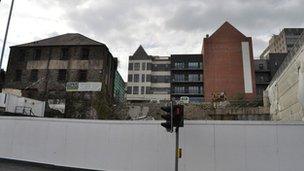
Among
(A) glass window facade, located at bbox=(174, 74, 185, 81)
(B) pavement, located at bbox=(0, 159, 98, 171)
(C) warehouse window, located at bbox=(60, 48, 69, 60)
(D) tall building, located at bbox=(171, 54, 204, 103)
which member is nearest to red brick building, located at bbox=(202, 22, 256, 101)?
(D) tall building, located at bbox=(171, 54, 204, 103)

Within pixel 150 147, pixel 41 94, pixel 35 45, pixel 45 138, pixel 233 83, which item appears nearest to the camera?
pixel 150 147

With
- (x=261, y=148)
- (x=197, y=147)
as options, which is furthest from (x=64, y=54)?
(x=261, y=148)

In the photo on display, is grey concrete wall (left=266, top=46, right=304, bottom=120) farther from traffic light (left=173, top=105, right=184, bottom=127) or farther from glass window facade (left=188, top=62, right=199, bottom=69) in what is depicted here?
glass window facade (left=188, top=62, right=199, bottom=69)

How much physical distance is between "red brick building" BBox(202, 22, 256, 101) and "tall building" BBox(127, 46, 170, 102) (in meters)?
12.8

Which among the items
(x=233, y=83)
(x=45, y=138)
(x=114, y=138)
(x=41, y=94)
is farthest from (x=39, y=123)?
(x=233, y=83)

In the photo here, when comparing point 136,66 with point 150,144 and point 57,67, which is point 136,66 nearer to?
point 57,67

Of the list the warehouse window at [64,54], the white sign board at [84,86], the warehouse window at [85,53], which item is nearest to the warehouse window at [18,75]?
the warehouse window at [64,54]

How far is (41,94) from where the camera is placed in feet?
153

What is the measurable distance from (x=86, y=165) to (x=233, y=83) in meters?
51.3

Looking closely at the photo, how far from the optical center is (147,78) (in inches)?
2963

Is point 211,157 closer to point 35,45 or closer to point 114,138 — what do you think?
point 114,138

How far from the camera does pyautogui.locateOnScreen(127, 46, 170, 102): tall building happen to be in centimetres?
7438

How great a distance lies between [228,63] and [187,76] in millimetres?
10083

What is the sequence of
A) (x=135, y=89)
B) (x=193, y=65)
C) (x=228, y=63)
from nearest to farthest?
1. (x=228, y=63)
2. (x=193, y=65)
3. (x=135, y=89)
